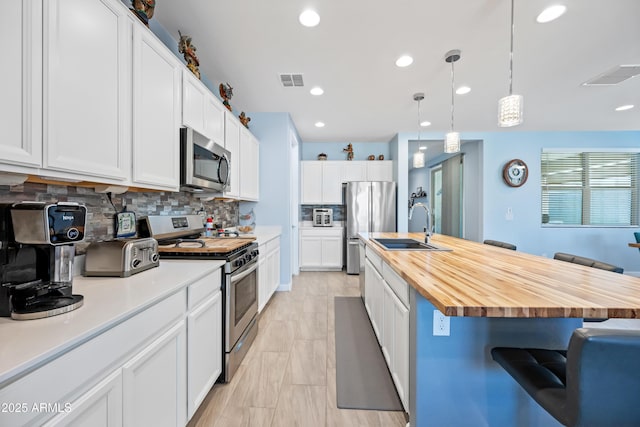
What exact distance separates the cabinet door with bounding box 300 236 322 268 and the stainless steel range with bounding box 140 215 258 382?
2788 mm

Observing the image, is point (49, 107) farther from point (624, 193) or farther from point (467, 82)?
point (624, 193)

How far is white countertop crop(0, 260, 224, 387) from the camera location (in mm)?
624

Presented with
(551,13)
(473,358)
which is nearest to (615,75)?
(551,13)

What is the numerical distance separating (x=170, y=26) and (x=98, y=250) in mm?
1905

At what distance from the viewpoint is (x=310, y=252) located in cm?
518

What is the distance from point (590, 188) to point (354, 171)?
14.9 ft

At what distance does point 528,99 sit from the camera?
11.5ft

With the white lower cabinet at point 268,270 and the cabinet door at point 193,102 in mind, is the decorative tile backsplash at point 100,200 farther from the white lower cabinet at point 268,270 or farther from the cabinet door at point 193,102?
the white lower cabinet at point 268,270

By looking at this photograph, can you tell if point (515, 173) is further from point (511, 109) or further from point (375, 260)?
point (375, 260)

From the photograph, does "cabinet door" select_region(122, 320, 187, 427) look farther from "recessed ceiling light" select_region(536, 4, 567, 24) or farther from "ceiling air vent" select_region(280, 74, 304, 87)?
"recessed ceiling light" select_region(536, 4, 567, 24)

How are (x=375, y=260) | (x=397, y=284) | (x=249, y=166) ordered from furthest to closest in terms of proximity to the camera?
(x=249, y=166) → (x=375, y=260) → (x=397, y=284)

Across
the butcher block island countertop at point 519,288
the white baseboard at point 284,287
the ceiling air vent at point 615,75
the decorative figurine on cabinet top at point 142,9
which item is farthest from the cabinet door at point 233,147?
the ceiling air vent at point 615,75

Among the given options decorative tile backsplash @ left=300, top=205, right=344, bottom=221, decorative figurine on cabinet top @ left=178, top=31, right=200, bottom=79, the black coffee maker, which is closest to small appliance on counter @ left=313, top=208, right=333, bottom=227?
decorative tile backsplash @ left=300, top=205, right=344, bottom=221

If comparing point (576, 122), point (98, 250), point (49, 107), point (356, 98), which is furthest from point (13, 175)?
point (576, 122)
